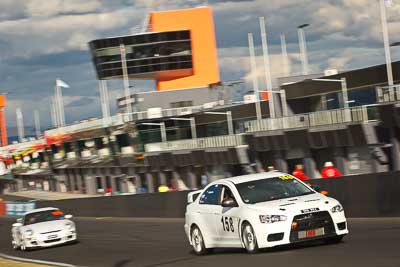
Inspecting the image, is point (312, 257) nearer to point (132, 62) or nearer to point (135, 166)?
point (135, 166)

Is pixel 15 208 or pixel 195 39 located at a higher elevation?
pixel 195 39

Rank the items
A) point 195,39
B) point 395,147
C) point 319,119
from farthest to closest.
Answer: point 195,39 < point 319,119 < point 395,147

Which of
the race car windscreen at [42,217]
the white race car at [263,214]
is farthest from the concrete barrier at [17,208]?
the white race car at [263,214]

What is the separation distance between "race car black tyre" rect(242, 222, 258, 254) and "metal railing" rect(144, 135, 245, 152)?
4506 centimetres

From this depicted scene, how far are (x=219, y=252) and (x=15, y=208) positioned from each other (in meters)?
53.3

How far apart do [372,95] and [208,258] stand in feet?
127

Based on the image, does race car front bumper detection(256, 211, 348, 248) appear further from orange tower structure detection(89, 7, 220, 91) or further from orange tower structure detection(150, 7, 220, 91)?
orange tower structure detection(150, 7, 220, 91)

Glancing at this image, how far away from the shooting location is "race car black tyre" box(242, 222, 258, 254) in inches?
558

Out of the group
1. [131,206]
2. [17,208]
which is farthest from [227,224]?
Answer: [17,208]

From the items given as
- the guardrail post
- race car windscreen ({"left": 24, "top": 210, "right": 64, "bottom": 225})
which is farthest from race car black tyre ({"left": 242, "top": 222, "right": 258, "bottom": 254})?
the guardrail post

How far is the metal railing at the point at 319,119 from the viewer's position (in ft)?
144

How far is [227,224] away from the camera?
14.9 metres

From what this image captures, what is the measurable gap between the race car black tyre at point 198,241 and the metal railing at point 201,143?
43.2 metres

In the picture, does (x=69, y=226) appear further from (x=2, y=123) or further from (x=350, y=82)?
(x=2, y=123)
